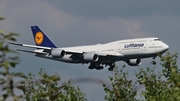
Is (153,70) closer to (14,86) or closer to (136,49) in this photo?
(14,86)

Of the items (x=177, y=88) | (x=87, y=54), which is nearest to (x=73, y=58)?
(x=87, y=54)

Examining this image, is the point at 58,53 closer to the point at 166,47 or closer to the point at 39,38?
the point at 166,47

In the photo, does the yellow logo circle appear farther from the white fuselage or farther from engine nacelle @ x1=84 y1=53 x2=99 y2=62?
engine nacelle @ x1=84 y1=53 x2=99 y2=62

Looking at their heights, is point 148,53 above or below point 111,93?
above

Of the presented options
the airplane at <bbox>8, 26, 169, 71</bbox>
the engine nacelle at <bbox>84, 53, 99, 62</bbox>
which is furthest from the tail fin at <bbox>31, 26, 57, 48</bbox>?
the engine nacelle at <bbox>84, 53, 99, 62</bbox>

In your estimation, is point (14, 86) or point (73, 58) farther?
point (73, 58)

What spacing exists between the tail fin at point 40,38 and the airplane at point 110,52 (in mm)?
10033

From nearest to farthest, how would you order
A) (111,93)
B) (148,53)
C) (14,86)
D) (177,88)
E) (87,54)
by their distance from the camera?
(14,86) < (177,88) < (111,93) < (148,53) < (87,54)

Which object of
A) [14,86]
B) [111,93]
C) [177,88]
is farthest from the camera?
[111,93]

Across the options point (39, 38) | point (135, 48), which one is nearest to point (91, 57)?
point (135, 48)

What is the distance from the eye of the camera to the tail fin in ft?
427

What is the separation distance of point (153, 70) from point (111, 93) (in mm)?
4896

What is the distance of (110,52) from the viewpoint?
357 feet

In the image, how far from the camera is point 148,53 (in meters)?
102
